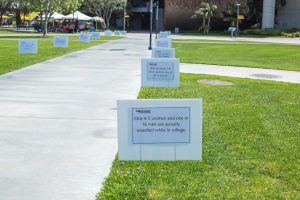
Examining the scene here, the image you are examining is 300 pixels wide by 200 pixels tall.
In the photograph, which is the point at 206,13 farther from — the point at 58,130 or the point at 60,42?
the point at 58,130

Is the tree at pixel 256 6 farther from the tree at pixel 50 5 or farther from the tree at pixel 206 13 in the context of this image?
the tree at pixel 50 5

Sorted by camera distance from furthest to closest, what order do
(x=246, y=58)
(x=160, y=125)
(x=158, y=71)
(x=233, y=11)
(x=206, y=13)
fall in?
(x=233, y=11)
(x=206, y=13)
(x=246, y=58)
(x=158, y=71)
(x=160, y=125)

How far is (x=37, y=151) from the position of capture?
6.71 metres

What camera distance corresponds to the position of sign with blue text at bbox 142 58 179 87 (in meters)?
11.4

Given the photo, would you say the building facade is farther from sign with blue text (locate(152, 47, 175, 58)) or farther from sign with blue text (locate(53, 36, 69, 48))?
sign with blue text (locate(152, 47, 175, 58))

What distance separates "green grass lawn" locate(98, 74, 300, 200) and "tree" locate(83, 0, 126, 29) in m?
68.0

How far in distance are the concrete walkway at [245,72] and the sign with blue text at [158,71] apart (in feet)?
18.2

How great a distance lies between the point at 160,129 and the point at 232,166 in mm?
1494

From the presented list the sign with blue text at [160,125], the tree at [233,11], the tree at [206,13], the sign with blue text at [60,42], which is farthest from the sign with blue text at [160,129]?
the tree at [233,11]

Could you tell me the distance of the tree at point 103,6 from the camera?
76.1 m

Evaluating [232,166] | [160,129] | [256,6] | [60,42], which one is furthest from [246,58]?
[256,6]

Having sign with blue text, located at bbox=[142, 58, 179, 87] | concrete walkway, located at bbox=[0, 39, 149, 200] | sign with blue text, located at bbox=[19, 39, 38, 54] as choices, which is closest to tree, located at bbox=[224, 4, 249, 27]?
sign with blue text, located at bbox=[19, 39, 38, 54]

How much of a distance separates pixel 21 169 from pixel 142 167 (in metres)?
1.52

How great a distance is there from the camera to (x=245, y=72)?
1814cm
